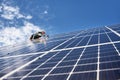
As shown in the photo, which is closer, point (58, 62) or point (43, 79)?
point (43, 79)

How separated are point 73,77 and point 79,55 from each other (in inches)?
182

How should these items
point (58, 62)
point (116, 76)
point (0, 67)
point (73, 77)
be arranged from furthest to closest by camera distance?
point (0, 67), point (58, 62), point (73, 77), point (116, 76)

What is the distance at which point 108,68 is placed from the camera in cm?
1134

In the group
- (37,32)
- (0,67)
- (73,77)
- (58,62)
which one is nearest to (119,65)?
(73,77)

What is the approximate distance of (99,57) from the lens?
45.8 feet

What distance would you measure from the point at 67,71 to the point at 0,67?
6309mm

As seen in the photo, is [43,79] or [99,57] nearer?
[43,79]

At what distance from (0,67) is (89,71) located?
7.57m

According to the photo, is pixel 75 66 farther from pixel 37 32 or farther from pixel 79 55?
pixel 37 32

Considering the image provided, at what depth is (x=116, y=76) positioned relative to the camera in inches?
385

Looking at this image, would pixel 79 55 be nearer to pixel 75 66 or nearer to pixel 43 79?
pixel 75 66

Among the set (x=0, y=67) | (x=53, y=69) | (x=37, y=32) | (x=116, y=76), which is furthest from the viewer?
(x=37, y=32)

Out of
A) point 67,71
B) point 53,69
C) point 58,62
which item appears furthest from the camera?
point 58,62

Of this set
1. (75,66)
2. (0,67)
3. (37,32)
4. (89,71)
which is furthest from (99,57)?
(37,32)
